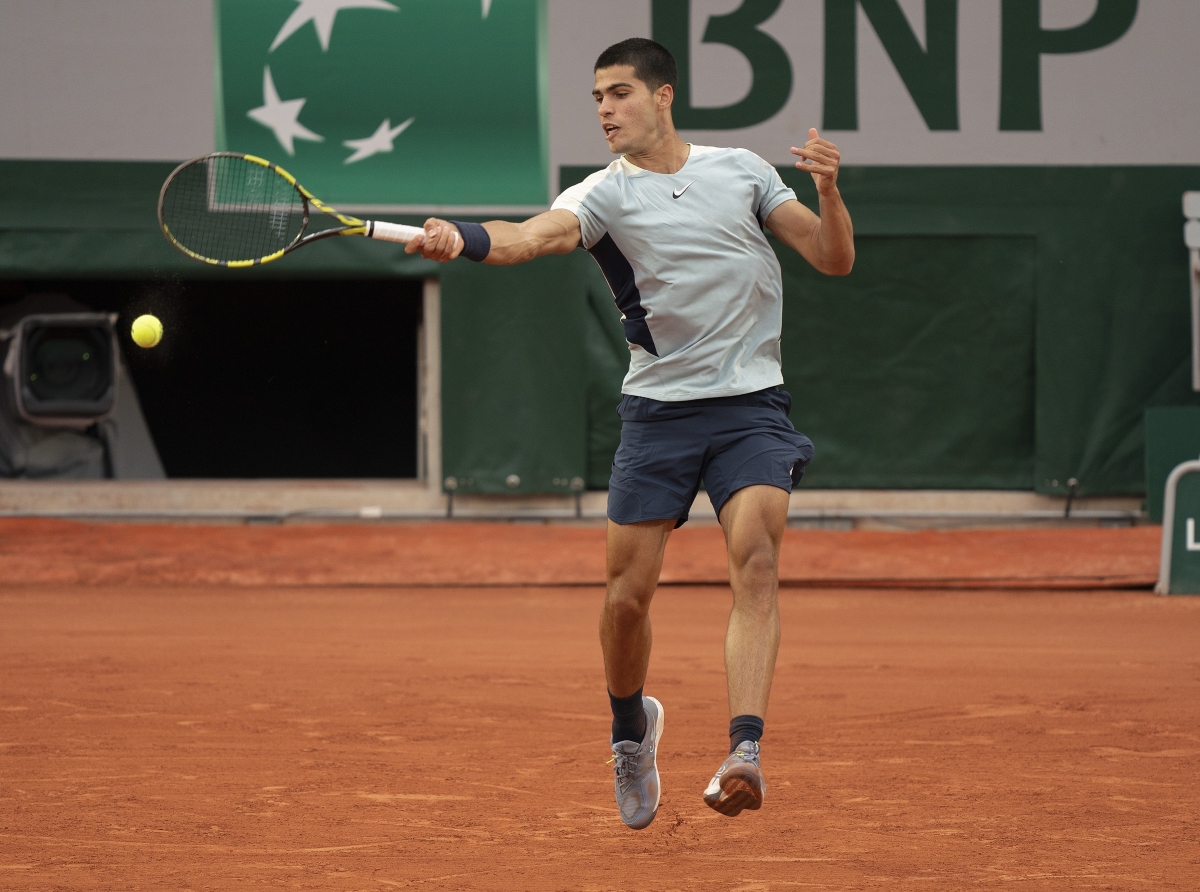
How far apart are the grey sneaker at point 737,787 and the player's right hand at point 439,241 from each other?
1.33 metres

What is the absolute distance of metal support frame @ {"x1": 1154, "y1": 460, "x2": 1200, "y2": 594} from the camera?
7.86m

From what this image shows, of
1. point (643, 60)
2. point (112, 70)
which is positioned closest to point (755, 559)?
point (643, 60)

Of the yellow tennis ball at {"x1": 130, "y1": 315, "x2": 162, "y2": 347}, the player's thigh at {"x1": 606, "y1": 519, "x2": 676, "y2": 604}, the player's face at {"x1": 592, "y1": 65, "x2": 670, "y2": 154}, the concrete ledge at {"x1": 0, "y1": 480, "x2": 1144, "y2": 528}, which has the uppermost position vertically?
the player's face at {"x1": 592, "y1": 65, "x2": 670, "y2": 154}

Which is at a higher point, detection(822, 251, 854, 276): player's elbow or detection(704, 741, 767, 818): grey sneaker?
detection(822, 251, 854, 276): player's elbow

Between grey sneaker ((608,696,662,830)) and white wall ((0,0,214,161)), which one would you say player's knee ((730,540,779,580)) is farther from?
white wall ((0,0,214,161))

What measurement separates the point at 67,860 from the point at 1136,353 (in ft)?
29.4

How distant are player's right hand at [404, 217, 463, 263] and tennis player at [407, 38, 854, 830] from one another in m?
0.17

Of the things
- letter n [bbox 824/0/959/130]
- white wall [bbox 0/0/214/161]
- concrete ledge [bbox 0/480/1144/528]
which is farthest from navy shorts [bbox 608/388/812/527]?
white wall [bbox 0/0/214/161]

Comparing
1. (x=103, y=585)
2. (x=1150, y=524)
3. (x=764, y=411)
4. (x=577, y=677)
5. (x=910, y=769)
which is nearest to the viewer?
(x=764, y=411)

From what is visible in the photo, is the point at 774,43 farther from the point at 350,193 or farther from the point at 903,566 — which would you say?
the point at 903,566

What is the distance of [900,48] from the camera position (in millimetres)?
10484

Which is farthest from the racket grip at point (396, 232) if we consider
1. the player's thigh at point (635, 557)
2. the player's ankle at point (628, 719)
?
the player's ankle at point (628, 719)

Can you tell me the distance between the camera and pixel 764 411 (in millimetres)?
3711

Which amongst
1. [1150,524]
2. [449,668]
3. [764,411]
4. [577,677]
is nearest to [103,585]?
[449,668]
